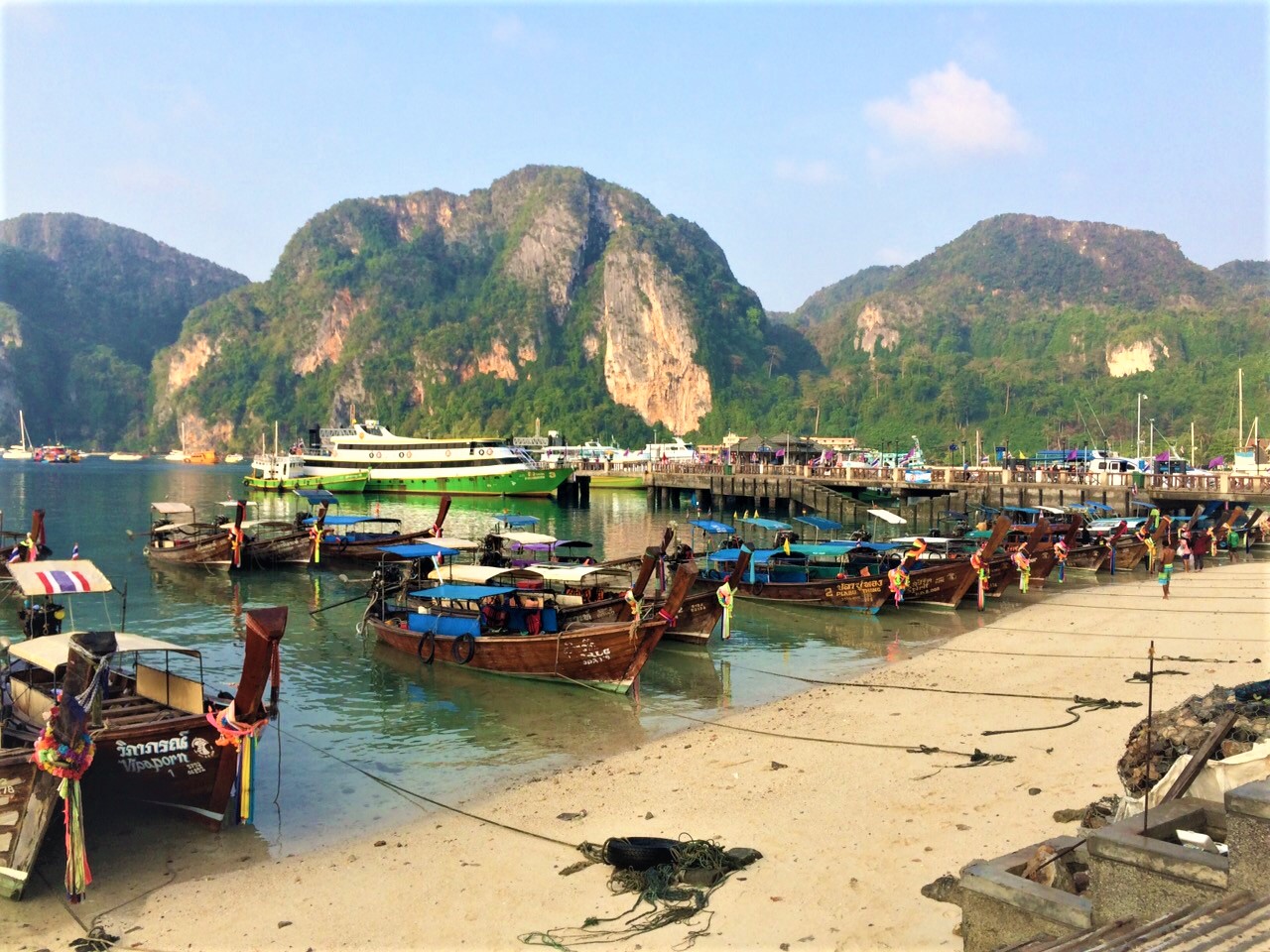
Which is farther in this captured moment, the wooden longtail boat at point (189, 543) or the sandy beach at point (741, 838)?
the wooden longtail boat at point (189, 543)

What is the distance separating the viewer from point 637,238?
191 m

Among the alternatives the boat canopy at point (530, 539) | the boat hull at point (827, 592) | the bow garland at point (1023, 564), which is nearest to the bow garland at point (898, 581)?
the boat hull at point (827, 592)

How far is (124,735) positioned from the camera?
11.2m

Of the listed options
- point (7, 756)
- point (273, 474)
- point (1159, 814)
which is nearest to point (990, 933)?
point (1159, 814)

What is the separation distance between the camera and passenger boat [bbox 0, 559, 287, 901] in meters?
10.1

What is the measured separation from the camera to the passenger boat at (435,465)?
261 feet

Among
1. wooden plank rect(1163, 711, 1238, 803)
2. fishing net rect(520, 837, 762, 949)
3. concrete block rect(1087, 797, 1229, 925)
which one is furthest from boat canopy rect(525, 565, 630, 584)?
concrete block rect(1087, 797, 1229, 925)

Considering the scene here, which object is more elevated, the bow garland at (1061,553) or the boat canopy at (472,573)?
the boat canopy at (472,573)

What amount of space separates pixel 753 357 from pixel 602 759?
569 ft

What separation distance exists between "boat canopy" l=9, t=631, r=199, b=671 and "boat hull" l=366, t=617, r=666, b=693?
24.4 feet

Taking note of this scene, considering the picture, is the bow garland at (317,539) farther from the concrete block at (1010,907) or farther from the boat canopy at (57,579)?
the concrete block at (1010,907)

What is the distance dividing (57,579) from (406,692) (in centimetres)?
669

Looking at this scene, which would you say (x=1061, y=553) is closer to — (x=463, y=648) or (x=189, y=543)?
(x=463, y=648)

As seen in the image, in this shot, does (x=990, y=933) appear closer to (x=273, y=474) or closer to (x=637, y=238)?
(x=273, y=474)
